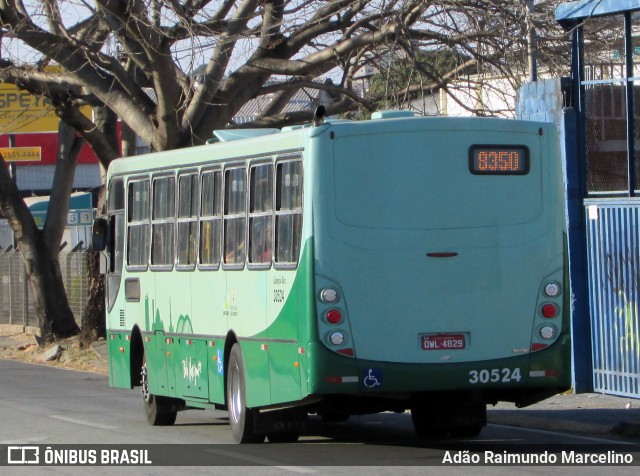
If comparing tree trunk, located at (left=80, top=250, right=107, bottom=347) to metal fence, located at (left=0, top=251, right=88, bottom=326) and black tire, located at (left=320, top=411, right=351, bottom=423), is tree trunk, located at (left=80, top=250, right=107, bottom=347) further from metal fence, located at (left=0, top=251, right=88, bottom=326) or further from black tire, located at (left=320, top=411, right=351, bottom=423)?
black tire, located at (left=320, top=411, right=351, bottom=423)

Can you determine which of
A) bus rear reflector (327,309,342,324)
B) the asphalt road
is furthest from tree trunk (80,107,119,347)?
bus rear reflector (327,309,342,324)

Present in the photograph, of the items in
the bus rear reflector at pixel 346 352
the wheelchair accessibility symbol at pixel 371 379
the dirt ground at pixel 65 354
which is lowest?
the dirt ground at pixel 65 354

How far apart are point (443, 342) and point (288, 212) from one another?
71.6 inches

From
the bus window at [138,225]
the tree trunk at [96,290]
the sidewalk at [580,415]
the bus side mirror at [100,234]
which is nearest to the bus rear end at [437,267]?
the sidewalk at [580,415]

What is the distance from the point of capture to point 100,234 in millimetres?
15523

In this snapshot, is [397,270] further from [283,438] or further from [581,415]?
[581,415]

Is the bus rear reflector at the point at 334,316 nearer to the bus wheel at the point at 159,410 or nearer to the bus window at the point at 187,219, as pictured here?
the bus window at the point at 187,219

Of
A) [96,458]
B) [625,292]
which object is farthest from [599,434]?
[96,458]

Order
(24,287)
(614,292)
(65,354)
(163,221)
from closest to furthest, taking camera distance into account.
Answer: (163,221) < (614,292) < (65,354) < (24,287)

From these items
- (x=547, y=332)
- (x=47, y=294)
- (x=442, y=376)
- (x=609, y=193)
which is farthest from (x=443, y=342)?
(x=47, y=294)

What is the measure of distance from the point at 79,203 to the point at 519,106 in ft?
144

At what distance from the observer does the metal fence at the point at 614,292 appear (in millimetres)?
14594

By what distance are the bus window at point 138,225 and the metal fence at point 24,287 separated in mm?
15470

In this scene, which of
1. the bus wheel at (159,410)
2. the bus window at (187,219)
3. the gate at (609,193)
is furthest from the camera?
the gate at (609,193)
